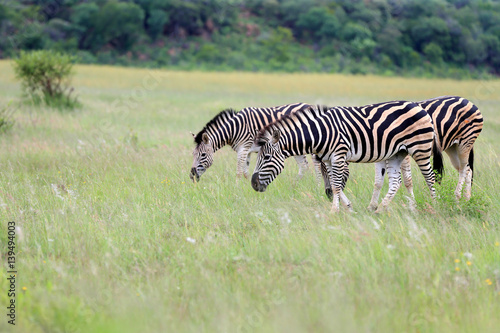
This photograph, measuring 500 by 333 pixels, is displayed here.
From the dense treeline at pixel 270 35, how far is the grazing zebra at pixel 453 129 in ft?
115

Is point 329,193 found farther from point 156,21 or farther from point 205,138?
point 156,21

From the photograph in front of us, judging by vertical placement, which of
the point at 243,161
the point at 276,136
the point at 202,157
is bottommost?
the point at 243,161

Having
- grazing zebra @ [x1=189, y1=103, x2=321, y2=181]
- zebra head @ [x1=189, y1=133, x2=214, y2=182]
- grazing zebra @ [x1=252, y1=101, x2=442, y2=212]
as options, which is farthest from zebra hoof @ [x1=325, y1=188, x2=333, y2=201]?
zebra head @ [x1=189, y1=133, x2=214, y2=182]

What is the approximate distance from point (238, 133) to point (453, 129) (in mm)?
3604

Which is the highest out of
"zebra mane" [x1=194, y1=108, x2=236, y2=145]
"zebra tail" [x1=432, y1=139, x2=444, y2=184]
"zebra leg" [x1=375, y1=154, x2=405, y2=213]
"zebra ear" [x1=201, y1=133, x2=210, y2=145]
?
"zebra tail" [x1=432, y1=139, x2=444, y2=184]

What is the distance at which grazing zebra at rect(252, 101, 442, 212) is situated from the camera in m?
6.19

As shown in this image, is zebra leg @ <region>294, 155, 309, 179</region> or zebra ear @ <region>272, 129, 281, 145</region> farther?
zebra leg @ <region>294, 155, 309, 179</region>

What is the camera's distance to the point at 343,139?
619 cm

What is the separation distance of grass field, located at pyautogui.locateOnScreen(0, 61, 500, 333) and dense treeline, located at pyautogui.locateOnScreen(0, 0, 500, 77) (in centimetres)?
3642

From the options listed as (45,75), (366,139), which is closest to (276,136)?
(366,139)

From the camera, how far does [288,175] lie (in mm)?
8391

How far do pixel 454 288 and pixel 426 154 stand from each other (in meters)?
2.89

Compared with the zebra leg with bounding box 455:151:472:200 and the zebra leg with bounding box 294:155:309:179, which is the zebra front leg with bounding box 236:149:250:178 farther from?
the zebra leg with bounding box 455:151:472:200

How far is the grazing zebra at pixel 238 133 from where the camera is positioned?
8234mm
